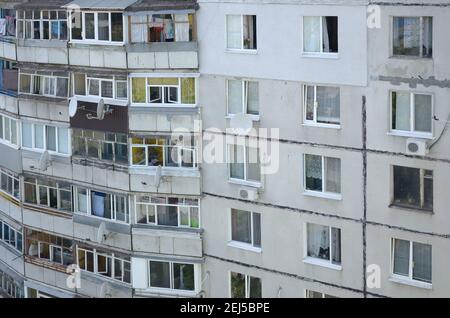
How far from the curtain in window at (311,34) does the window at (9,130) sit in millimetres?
10573

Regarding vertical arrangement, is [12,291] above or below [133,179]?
below

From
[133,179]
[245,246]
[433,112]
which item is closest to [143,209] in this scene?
[133,179]

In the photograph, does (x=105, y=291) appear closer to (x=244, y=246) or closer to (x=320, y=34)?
(x=244, y=246)

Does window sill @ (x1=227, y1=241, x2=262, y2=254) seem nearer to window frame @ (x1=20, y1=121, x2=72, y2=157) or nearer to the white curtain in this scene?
the white curtain

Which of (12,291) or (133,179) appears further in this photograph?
(12,291)

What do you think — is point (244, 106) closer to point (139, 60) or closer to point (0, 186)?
point (139, 60)

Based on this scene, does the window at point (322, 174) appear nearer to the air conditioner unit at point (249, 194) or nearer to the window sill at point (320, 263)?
the air conditioner unit at point (249, 194)

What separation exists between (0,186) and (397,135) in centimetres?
1469

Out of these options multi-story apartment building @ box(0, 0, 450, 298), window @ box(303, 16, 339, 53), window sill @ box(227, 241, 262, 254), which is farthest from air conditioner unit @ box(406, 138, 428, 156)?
window sill @ box(227, 241, 262, 254)

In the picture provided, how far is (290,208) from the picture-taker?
1041 inches

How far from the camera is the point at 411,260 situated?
24969 millimetres

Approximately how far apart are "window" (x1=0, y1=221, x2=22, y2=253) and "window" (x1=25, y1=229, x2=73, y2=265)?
2.07 feet

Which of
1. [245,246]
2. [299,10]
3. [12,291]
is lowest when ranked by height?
[12,291]

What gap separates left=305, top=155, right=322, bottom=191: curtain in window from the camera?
2597 centimetres
